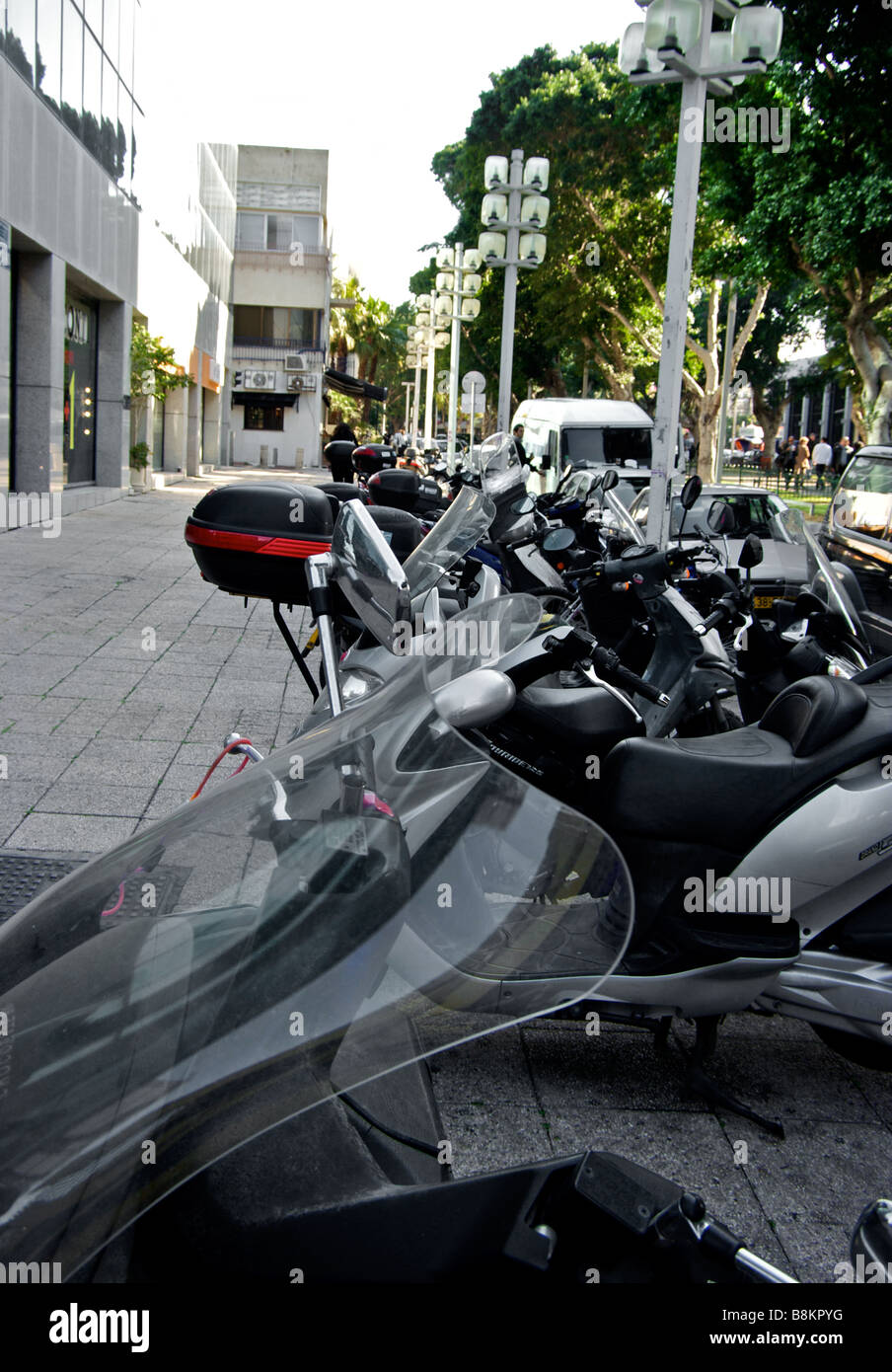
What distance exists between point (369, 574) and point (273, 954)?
1283mm

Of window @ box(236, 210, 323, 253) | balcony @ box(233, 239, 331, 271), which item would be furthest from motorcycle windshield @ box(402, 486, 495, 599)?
window @ box(236, 210, 323, 253)

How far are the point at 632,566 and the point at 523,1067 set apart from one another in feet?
6.47

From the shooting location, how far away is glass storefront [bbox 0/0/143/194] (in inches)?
575

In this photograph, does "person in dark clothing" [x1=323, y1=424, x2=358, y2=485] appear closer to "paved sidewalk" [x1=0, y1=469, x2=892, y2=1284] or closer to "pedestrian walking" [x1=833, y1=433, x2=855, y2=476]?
"paved sidewalk" [x1=0, y1=469, x2=892, y2=1284]

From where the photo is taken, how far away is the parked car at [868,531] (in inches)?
310

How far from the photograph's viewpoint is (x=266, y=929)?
4.33ft

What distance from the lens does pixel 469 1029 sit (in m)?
1.36

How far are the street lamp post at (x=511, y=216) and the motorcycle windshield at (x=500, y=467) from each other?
9.60 metres

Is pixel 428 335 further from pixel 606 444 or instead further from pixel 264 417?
pixel 606 444

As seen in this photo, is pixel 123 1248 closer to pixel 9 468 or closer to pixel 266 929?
pixel 266 929

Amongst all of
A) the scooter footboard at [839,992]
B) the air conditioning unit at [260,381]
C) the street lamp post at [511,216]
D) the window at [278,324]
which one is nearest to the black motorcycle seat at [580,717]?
the scooter footboard at [839,992]

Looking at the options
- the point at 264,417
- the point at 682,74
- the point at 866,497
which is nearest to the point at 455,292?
the point at 682,74

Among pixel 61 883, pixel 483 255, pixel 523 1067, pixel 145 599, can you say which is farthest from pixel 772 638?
pixel 483 255

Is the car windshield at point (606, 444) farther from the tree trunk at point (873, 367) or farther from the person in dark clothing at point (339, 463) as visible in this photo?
the person in dark clothing at point (339, 463)
